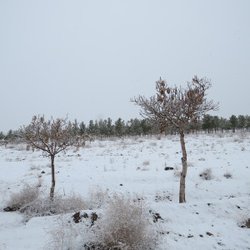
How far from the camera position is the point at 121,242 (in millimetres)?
5988

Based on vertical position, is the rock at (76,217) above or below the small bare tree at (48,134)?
below

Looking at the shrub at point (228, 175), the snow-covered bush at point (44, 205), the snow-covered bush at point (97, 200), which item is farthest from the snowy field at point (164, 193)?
the snow-covered bush at point (44, 205)

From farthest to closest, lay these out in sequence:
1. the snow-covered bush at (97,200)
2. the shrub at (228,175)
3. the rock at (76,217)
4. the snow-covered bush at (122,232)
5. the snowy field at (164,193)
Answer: the shrub at (228,175), the snow-covered bush at (97,200), the rock at (76,217), the snowy field at (164,193), the snow-covered bush at (122,232)

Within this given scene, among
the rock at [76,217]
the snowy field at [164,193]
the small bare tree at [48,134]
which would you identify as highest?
the small bare tree at [48,134]

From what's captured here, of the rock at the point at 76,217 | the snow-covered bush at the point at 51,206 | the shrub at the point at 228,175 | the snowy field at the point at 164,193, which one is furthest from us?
the shrub at the point at 228,175

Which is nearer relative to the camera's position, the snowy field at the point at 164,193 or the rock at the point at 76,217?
the snowy field at the point at 164,193

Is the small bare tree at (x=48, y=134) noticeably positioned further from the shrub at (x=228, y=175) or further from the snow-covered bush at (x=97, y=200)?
the shrub at (x=228, y=175)

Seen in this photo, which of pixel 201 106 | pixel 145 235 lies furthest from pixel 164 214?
pixel 201 106

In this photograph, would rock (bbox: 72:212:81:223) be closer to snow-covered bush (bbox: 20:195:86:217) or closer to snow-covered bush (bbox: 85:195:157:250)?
snow-covered bush (bbox: 85:195:157:250)

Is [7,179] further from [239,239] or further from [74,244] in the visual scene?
[239,239]

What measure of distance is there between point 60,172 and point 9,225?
28.3 ft

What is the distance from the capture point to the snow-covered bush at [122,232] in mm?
6059

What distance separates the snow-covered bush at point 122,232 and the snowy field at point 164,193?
0.38 metres

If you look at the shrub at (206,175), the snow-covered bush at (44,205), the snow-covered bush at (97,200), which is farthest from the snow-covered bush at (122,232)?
the shrub at (206,175)
